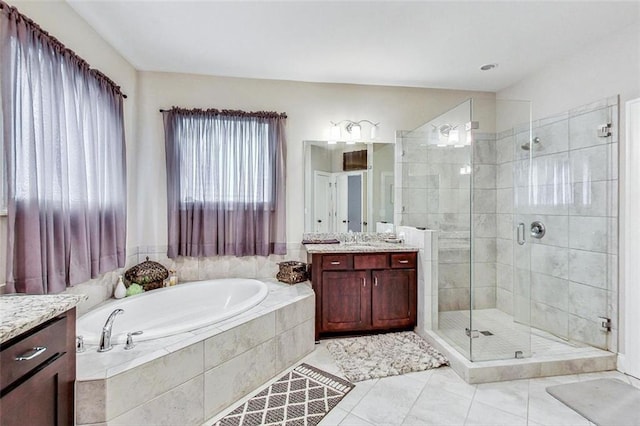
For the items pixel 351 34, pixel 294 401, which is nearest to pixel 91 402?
pixel 294 401

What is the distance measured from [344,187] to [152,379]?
242 centimetres

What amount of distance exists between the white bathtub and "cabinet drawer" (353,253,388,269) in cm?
89

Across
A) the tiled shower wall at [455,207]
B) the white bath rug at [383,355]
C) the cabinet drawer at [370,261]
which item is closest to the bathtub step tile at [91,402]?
the white bath rug at [383,355]

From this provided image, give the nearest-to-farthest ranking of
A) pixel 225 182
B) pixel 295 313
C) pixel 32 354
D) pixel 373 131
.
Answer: pixel 32 354
pixel 295 313
pixel 225 182
pixel 373 131

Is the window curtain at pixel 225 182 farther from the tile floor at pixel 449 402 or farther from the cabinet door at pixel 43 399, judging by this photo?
the cabinet door at pixel 43 399

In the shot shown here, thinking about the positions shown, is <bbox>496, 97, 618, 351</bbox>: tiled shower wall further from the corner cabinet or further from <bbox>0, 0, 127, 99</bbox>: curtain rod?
<bbox>0, 0, 127, 99</bbox>: curtain rod

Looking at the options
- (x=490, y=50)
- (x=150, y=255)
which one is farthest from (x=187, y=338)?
(x=490, y=50)

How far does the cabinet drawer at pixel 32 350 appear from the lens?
903 millimetres

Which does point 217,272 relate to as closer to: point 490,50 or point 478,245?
point 478,245

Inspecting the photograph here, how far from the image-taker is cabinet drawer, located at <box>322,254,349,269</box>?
287cm

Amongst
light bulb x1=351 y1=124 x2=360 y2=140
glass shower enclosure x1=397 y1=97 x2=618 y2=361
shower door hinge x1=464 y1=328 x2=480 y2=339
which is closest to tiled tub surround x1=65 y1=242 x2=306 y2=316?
light bulb x1=351 y1=124 x2=360 y2=140

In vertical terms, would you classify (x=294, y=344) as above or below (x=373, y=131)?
below

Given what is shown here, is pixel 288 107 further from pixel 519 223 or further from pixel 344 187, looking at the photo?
pixel 519 223

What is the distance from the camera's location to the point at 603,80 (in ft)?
8.11
